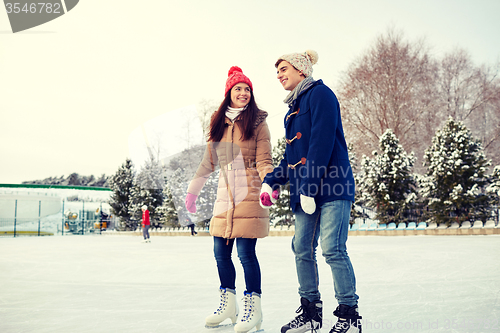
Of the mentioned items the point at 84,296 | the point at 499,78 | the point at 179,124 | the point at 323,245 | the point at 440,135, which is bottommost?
the point at 84,296

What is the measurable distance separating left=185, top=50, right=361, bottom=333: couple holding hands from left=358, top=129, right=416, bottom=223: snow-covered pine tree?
14.0 metres

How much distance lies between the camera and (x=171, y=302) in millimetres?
3402

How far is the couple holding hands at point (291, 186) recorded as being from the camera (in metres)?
2.20

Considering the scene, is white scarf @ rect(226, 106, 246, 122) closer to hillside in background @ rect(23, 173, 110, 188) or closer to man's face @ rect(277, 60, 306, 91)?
man's face @ rect(277, 60, 306, 91)

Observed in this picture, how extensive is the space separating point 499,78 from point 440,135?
10924mm

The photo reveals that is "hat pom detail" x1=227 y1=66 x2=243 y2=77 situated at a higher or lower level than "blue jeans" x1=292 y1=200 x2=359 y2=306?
higher

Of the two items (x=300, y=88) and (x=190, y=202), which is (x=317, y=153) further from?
(x=190, y=202)

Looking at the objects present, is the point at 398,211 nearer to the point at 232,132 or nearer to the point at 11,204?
the point at 232,132

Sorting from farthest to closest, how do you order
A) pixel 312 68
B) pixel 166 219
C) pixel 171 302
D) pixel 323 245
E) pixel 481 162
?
pixel 166 219 → pixel 481 162 → pixel 171 302 → pixel 312 68 → pixel 323 245

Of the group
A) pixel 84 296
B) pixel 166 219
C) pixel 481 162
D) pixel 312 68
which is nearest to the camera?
pixel 312 68

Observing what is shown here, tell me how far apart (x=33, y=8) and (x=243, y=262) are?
4.50m

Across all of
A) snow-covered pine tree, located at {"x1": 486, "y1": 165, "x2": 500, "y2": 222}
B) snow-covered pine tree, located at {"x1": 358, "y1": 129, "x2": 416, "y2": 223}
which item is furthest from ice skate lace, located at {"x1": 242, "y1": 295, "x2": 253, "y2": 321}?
snow-covered pine tree, located at {"x1": 358, "y1": 129, "x2": 416, "y2": 223}

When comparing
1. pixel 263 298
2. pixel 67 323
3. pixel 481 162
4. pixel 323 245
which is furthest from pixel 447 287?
pixel 481 162

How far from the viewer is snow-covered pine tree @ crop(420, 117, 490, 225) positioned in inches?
560
